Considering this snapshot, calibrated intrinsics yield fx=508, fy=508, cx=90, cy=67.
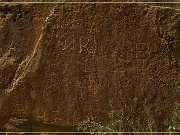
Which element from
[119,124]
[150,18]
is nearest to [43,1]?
[150,18]

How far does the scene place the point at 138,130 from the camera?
13.3ft

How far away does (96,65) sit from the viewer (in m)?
4.13

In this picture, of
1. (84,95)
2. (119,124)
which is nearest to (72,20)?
(84,95)

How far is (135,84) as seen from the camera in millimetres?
4102

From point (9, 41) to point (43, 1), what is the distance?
0.44m

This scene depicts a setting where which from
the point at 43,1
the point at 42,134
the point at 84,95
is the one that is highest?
the point at 43,1

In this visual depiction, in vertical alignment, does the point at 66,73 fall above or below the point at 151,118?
above

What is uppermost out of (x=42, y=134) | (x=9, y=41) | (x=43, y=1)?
(x=43, y=1)

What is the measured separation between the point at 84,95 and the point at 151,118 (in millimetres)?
571

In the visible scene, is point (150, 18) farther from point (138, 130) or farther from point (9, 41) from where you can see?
point (9, 41)

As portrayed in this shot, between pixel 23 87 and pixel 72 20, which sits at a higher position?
pixel 72 20

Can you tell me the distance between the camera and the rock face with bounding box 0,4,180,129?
411cm

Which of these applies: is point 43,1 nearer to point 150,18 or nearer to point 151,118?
point 150,18

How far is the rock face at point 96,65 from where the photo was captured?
4.11 metres
